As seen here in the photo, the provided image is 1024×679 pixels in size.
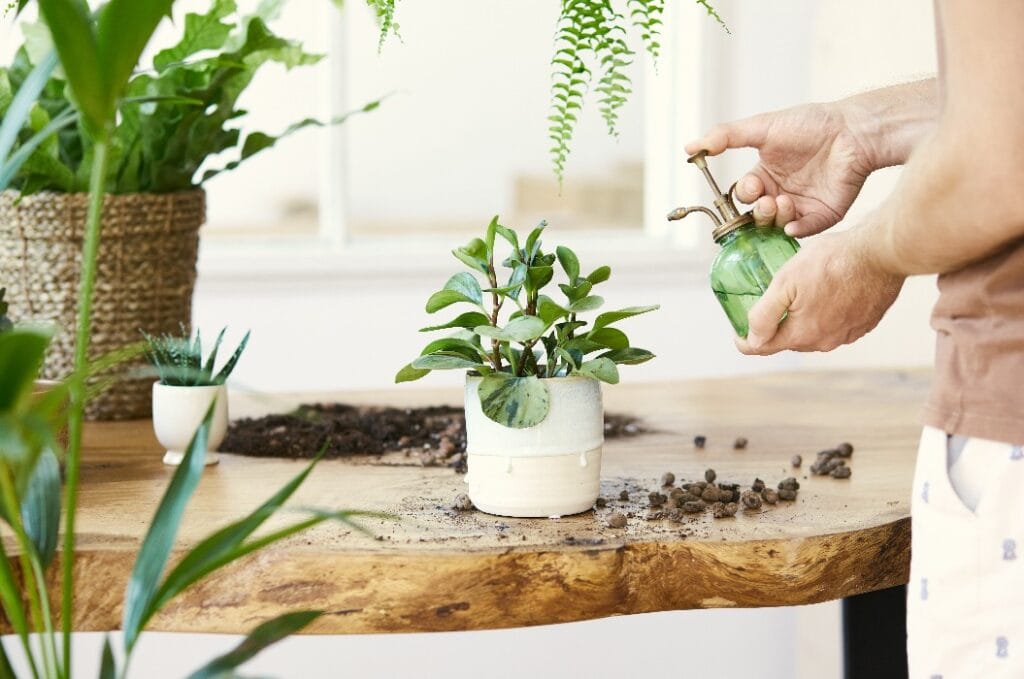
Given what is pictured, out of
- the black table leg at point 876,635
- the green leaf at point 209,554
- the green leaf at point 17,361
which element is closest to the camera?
the green leaf at point 17,361

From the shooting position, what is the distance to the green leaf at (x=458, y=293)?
1.17 meters

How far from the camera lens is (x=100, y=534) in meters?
1.12

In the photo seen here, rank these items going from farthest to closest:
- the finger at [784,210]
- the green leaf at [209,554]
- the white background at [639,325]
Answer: the white background at [639,325] → the finger at [784,210] → the green leaf at [209,554]

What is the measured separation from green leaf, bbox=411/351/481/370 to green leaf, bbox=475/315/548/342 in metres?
0.05

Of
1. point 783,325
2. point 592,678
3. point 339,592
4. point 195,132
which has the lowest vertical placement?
point 592,678

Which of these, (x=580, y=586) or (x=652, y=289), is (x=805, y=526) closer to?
(x=580, y=586)

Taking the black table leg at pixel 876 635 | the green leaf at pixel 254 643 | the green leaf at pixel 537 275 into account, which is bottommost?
the black table leg at pixel 876 635

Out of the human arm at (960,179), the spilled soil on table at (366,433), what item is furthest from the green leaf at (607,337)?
the spilled soil on table at (366,433)

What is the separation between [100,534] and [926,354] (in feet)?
6.73

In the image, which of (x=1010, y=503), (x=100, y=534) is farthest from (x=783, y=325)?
(x=100, y=534)

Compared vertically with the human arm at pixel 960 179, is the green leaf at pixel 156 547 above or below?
below

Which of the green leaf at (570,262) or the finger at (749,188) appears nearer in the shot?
the green leaf at (570,262)

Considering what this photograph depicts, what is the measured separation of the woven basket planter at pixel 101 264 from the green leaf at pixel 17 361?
95 cm

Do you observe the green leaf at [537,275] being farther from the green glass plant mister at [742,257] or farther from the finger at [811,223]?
the finger at [811,223]
